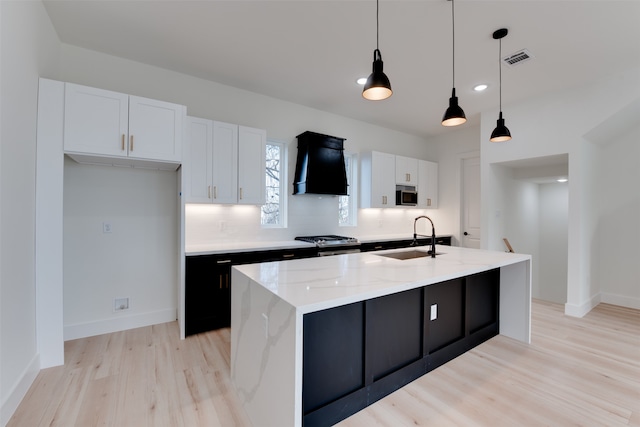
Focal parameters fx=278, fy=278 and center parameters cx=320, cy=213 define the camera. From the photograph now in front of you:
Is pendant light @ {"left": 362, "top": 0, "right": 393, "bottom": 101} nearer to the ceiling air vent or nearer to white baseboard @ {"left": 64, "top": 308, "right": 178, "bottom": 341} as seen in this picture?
the ceiling air vent

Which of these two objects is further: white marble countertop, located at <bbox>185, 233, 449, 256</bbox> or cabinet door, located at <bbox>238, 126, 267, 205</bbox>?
Answer: cabinet door, located at <bbox>238, 126, 267, 205</bbox>

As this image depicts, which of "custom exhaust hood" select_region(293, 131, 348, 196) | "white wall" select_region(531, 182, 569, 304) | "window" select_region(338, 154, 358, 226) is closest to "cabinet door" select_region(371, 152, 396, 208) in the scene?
"window" select_region(338, 154, 358, 226)

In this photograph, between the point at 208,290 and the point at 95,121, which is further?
the point at 208,290

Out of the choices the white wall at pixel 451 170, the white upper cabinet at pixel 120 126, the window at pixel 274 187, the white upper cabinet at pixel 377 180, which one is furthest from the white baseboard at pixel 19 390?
the white wall at pixel 451 170

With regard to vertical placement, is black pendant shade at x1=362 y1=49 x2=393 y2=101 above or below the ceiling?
below

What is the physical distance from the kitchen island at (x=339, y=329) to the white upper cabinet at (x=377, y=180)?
2359 mm

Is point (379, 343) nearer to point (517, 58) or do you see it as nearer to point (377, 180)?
point (517, 58)

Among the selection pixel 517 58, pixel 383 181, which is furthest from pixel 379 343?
pixel 383 181

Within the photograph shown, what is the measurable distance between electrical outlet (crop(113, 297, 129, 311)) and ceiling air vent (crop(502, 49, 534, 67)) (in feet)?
16.0

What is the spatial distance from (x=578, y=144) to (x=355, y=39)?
125 inches

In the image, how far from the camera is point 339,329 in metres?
1.72

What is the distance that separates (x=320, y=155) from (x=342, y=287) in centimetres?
282

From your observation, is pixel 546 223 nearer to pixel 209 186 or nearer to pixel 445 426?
pixel 445 426

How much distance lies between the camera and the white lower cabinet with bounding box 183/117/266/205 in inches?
124
